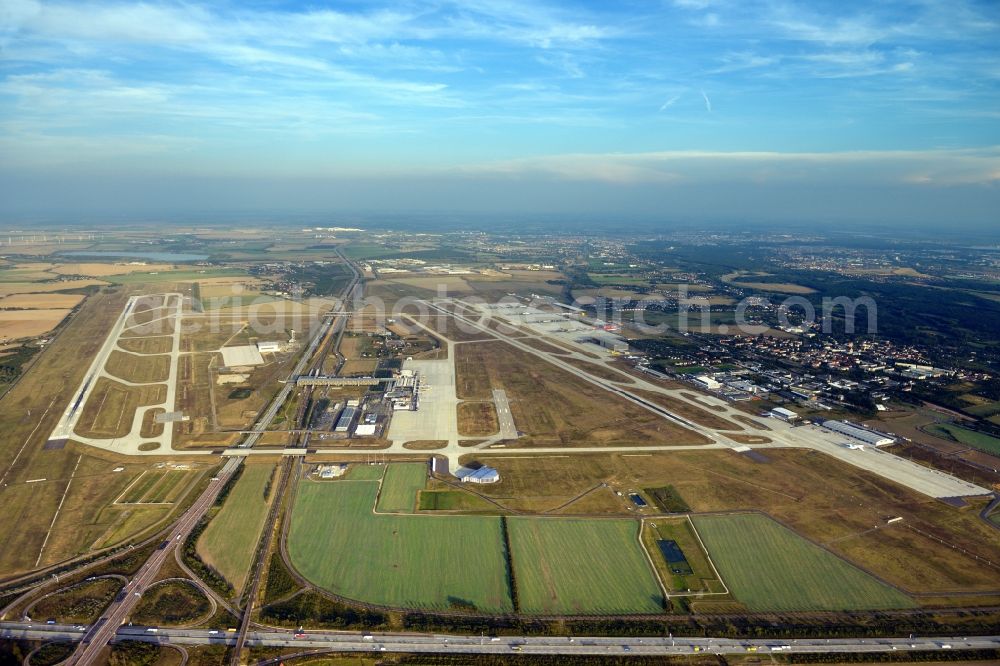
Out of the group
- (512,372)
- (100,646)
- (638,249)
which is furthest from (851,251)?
(100,646)

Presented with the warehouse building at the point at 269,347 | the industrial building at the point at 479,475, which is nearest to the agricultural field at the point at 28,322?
the warehouse building at the point at 269,347

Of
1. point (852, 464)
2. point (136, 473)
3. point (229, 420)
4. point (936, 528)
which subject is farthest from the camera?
point (229, 420)

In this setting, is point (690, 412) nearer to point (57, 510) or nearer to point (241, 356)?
point (57, 510)

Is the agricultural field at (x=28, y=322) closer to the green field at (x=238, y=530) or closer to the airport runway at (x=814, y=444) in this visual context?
the green field at (x=238, y=530)

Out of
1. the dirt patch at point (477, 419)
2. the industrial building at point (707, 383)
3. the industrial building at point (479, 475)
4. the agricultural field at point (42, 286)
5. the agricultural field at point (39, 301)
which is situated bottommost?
the industrial building at point (479, 475)

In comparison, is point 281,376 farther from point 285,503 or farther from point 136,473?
point 285,503

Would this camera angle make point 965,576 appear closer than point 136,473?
Yes

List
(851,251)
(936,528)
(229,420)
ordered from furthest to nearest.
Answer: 1. (851,251)
2. (229,420)
3. (936,528)
